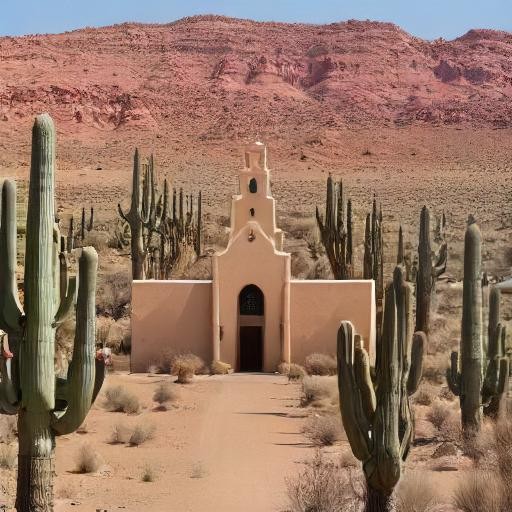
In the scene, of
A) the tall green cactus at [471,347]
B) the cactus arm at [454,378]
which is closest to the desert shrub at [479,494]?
the tall green cactus at [471,347]

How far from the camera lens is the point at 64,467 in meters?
15.6

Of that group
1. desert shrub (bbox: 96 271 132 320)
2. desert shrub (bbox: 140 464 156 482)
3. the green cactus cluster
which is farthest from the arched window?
desert shrub (bbox: 140 464 156 482)

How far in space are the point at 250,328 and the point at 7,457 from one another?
1277 centimetres

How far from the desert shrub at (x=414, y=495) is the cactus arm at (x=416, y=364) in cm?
104

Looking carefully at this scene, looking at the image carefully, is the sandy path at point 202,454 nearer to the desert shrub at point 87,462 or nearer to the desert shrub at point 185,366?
the desert shrub at point 87,462

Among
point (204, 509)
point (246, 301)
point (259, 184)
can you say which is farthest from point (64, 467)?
point (259, 184)

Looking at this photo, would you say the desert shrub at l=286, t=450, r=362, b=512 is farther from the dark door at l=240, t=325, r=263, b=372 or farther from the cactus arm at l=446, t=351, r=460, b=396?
the dark door at l=240, t=325, r=263, b=372

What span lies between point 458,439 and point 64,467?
590 centimetres

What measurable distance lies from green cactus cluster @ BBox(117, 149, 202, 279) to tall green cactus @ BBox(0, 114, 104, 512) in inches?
687

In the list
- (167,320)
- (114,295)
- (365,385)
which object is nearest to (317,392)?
(167,320)

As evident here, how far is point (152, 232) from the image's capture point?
106 ft

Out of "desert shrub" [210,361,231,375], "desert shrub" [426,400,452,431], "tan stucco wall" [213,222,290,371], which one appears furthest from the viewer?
"tan stucco wall" [213,222,290,371]

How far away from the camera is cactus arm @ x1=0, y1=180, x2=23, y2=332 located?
1131 centimetres

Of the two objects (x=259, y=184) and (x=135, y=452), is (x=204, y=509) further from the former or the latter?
(x=259, y=184)
